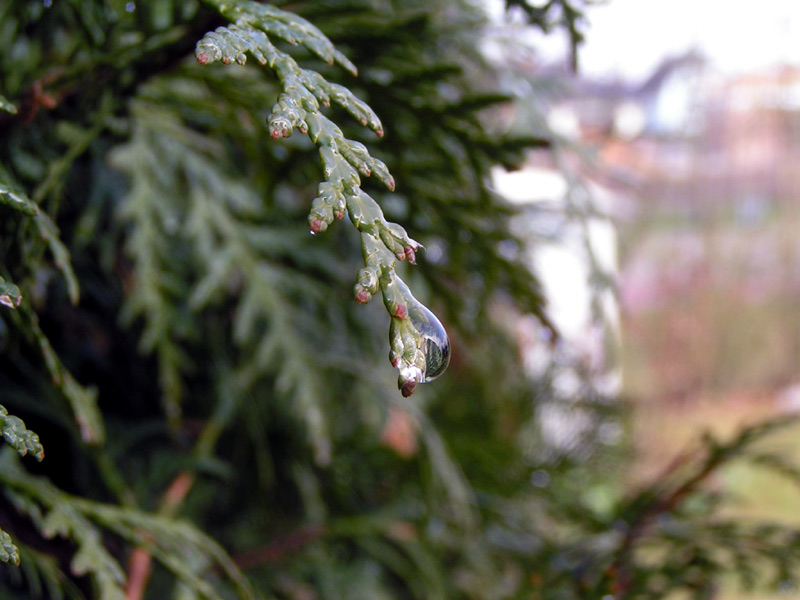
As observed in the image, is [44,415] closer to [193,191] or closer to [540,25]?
[193,191]

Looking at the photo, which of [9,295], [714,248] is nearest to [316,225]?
[9,295]

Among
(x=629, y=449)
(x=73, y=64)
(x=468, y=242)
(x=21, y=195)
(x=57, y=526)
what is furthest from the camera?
(x=629, y=449)

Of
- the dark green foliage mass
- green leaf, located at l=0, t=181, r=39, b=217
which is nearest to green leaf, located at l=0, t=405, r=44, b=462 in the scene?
the dark green foliage mass

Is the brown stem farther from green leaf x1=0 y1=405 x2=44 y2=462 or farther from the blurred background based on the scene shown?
the blurred background

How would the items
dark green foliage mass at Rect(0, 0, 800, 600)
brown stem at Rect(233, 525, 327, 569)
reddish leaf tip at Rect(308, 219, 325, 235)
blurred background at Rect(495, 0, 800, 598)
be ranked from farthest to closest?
blurred background at Rect(495, 0, 800, 598)
brown stem at Rect(233, 525, 327, 569)
dark green foliage mass at Rect(0, 0, 800, 600)
reddish leaf tip at Rect(308, 219, 325, 235)

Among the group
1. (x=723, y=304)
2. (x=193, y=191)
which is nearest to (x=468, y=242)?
(x=193, y=191)

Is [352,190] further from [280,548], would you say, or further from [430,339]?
[280,548]

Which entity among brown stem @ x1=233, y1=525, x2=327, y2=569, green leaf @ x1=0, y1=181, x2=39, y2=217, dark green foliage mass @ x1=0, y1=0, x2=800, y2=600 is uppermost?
green leaf @ x1=0, y1=181, x2=39, y2=217

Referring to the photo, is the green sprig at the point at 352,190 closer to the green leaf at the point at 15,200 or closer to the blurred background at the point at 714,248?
the green leaf at the point at 15,200
